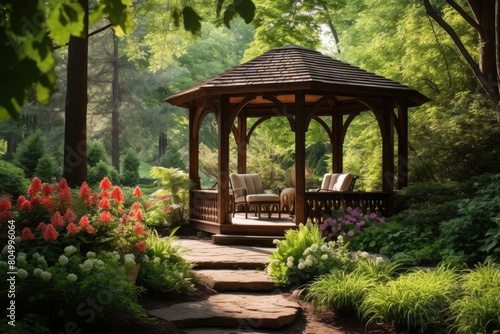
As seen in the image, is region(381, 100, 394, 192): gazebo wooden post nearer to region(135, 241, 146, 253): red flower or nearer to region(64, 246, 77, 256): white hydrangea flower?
region(135, 241, 146, 253): red flower

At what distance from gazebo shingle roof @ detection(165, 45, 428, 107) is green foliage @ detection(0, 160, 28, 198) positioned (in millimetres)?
4115

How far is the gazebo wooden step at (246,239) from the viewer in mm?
11000

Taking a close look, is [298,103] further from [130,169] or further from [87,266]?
[130,169]

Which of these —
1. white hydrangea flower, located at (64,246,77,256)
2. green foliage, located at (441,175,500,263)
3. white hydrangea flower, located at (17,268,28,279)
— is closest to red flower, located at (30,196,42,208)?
white hydrangea flower, located at (64,246,77,256)

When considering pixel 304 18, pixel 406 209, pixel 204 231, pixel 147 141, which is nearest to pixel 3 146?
pixel 147 141

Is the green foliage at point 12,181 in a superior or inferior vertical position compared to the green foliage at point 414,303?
superior

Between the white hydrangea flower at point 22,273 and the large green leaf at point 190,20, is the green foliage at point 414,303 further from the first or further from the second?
the large green leaf at point 190,20

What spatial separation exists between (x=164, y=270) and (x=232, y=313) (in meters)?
1.13

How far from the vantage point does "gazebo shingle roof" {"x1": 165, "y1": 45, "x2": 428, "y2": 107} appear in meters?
11.0

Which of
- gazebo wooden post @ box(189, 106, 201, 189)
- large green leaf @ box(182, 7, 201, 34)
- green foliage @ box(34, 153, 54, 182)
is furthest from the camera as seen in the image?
green foliage @ box(34, 153, 54, 182)

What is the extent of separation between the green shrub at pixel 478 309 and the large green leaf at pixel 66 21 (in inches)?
191

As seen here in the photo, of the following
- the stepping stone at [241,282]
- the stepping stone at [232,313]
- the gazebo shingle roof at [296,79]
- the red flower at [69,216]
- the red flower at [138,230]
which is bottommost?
the stepping stone at [232,313]

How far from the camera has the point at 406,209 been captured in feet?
39.1

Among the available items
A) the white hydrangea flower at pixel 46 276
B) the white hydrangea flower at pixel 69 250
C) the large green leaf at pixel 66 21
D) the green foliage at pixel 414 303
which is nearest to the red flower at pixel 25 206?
the white hydrangea flower at pixel 69 250
